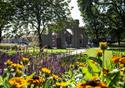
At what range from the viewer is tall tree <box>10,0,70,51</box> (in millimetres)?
38781

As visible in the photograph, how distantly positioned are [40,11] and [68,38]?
4100 cm

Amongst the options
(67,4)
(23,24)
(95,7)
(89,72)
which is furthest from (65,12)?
(89,72)

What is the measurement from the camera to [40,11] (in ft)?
129

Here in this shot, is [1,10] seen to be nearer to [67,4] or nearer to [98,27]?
[67,4]

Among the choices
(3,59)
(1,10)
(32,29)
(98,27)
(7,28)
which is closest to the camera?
(3,59)

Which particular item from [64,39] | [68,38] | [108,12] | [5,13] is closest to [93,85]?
[5,13]

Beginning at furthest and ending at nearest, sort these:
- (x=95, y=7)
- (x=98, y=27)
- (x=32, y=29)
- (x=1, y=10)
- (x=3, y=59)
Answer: (x=98, y=27), (x=95, y=7), (x=32, y=29), (x=1, y=10), (x=3, y=59)

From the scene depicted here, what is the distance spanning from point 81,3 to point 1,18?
24.0 m

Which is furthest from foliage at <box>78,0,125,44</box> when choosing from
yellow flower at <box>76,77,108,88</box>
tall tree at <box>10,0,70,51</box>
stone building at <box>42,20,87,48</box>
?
yellow flower at <box>76,77,108,88</box>

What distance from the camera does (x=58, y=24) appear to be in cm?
4150

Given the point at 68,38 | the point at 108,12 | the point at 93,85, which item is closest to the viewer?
the point at 93,85

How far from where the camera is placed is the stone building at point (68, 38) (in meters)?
69.7

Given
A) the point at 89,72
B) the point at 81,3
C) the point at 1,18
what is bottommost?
the point at 89,72

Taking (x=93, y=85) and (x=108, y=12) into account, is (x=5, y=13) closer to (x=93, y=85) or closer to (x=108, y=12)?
(x=108, y=12)
